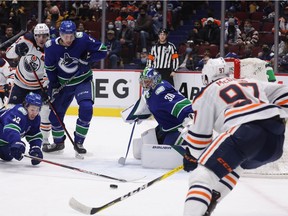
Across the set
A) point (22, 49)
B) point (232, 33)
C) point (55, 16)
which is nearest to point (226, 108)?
point (22, 49)

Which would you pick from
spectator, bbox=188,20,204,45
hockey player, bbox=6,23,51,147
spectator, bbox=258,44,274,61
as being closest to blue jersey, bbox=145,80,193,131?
hockey player, bbox=6,23,51,147

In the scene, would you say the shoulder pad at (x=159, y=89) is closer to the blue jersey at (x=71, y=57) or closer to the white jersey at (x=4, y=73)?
the blue jersey at (x=71, y=57)

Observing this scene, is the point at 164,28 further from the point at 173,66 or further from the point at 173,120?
the point at 173,120

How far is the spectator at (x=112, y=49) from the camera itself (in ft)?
28.8

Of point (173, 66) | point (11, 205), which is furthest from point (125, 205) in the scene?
point (173, 66)

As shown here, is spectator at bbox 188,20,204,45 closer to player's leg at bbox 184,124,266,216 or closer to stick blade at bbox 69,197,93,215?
stick blade at bbox 69,197,93,215

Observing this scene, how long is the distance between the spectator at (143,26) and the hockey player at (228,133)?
621 cm

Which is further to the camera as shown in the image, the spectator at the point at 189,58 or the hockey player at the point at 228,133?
the spectator at the point at 189,58

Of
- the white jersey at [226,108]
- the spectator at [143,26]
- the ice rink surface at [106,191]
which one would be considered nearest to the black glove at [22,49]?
the ice rink surface at [106,191]

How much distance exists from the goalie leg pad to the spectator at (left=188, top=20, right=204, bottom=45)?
434cm

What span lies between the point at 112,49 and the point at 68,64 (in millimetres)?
3715

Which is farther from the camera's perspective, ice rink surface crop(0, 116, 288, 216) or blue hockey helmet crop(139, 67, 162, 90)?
blue hockey helmet crop(139, 67, 162, 90)

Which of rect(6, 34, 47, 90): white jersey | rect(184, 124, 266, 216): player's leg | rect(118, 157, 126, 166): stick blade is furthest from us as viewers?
rect(6, 34, 47, 90): white jersey

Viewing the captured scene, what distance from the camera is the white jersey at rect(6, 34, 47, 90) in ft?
18.5
